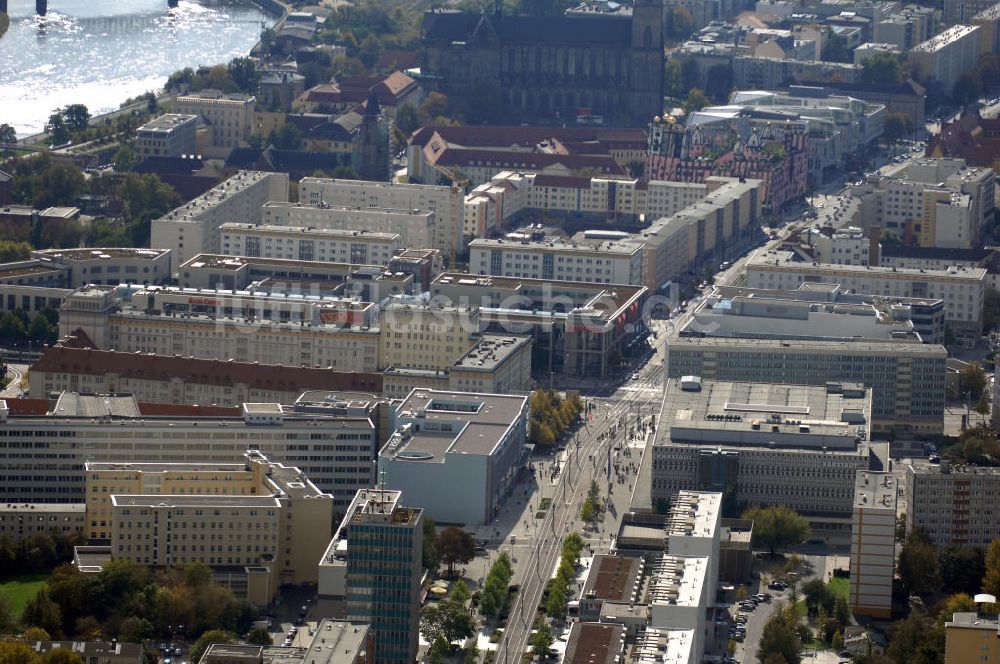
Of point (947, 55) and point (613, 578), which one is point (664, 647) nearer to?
point (613, 578)

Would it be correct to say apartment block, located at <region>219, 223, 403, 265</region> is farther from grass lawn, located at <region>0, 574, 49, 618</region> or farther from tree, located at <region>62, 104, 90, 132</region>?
A: grass lawn, located at <region>0, 574, 49, 618</region>

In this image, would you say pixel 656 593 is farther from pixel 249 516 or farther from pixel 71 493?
pixel 71 493

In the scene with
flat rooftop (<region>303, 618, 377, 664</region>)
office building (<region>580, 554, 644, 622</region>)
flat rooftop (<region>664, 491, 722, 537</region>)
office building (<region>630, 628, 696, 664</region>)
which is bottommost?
office building (<region>580, 554, 644, 622</region>)

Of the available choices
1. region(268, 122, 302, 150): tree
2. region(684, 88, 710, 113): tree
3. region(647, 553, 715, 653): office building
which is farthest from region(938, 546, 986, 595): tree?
region(684, 88, 710, 113): tree

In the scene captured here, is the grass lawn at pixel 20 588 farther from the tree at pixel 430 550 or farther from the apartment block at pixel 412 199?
the apartment block at pixel 412 199

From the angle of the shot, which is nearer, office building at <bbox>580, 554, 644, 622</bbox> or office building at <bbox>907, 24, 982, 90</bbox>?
office building at <bbox>580, 554, 644, 622</bbox>

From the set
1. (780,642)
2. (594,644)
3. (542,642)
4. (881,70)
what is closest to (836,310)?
(780,642)
